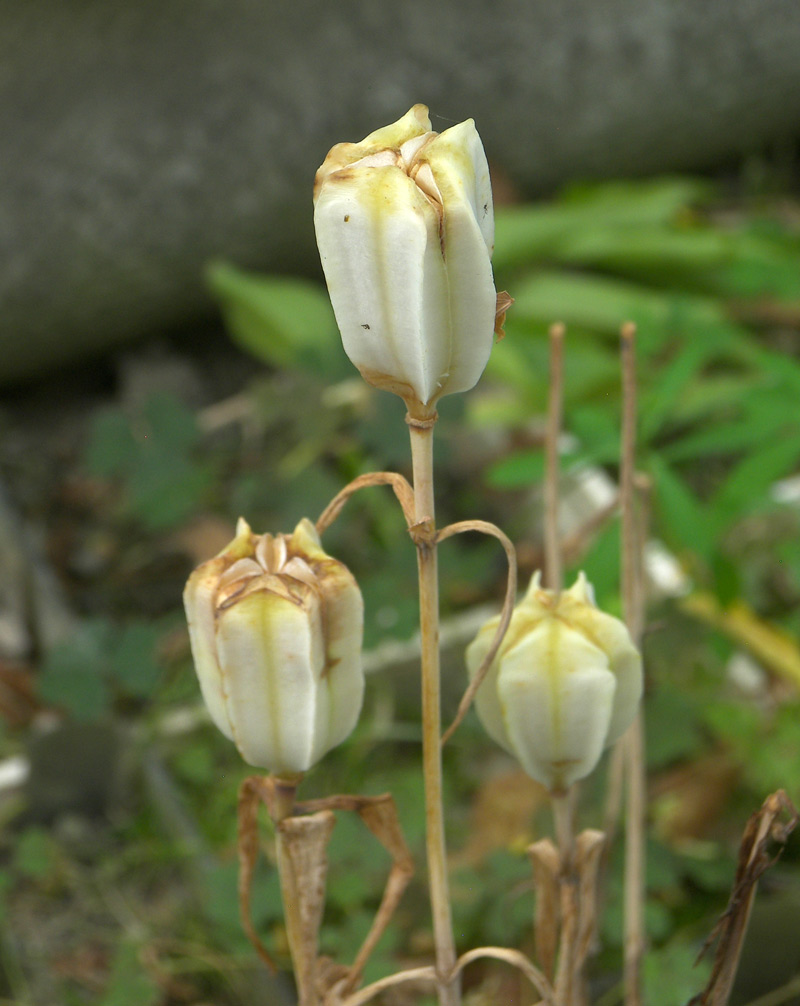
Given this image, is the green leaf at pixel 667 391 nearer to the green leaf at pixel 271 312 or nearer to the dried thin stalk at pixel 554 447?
the dried thin stalk at pixel 554 447

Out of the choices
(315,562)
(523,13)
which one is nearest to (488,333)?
(315,562)

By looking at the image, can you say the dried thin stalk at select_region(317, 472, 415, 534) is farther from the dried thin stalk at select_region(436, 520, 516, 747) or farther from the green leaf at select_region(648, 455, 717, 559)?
the green leaf at select_region(648, 455, 717, 559)

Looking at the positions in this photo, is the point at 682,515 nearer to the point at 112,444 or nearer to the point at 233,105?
the point at 112,444

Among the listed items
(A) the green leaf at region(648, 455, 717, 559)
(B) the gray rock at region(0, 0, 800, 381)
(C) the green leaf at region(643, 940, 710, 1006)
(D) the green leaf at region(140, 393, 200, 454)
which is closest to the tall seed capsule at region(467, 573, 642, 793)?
(C) the green leaf at region(643, 940, 710, 1006)

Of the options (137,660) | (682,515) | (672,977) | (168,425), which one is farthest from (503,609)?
(168,425)

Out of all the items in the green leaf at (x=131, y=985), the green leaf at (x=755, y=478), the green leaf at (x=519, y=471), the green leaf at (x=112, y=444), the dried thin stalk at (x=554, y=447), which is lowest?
the green leaf at (x=131, y=985)

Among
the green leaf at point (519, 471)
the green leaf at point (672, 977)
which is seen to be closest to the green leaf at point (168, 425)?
the green leaf at point (519, 471)
